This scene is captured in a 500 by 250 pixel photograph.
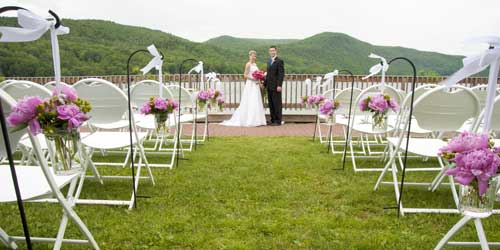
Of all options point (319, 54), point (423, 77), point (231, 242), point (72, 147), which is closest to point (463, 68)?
point (231, 242)

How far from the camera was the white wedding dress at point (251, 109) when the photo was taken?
10148 millimetres

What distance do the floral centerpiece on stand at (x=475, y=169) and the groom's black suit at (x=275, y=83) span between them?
8145 mm

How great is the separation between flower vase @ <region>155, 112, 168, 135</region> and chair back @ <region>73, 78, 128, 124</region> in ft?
2.31

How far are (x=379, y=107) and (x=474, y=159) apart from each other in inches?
85.8

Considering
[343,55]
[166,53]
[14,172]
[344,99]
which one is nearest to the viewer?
[14,172]

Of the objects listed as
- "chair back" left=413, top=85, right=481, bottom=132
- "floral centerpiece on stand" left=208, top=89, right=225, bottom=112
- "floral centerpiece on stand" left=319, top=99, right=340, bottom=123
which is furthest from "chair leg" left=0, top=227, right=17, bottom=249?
"floral centerpiece on stand" left=208, top=89, right=225, bottom=112

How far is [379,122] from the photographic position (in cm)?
414

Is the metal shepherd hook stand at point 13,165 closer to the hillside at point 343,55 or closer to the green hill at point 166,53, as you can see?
the green hill at point 166,53

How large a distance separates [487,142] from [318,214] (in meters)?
1.79

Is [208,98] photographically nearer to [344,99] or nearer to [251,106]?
[344,99]

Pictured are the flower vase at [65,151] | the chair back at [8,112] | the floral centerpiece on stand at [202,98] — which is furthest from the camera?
the floral centerpiece on stand at [202,98]

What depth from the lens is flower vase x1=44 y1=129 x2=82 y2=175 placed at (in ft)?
7.69

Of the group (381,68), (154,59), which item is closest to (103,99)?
(154,59)

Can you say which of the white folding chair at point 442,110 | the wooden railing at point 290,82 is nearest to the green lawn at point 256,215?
the white folding chair at point 442,110
